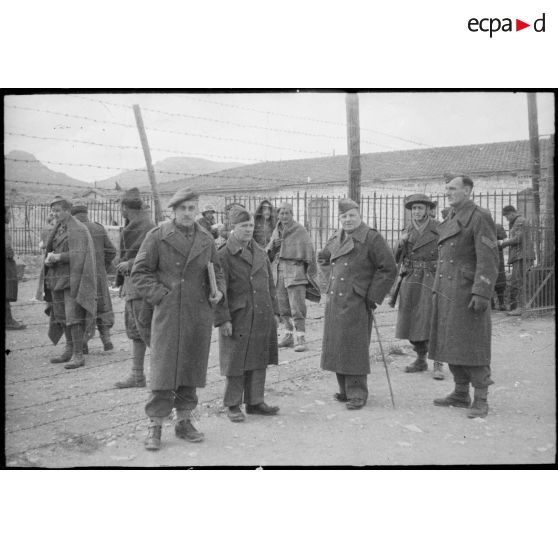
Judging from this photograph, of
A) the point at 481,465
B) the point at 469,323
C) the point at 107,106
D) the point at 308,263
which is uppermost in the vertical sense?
the point at 107,106

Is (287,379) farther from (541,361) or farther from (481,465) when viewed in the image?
(541,361)

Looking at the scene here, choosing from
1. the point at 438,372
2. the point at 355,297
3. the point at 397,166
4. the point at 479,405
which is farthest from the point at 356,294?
the point at 397,166

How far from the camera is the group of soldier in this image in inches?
177

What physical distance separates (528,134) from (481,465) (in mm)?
3468

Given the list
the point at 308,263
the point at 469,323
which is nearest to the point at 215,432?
the point at 469,323

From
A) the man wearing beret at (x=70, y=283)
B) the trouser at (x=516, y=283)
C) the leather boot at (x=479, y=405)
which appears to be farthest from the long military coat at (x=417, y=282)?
the trouser at (x=516, y=283)

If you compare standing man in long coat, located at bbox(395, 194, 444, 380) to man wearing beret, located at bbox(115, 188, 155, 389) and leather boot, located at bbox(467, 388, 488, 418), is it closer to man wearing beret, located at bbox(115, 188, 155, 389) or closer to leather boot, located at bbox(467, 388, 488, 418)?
leather boot, located at bbox(467, 388, 488, 418)

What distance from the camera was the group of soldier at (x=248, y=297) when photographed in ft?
14.7

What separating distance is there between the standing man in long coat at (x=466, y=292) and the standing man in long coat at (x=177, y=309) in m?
2.09

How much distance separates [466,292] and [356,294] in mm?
947

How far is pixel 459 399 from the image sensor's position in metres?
5.46

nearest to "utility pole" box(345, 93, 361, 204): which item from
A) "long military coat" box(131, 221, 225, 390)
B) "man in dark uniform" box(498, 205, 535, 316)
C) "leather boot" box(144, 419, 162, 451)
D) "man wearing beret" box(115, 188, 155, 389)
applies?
"man wearing beret" box(115, 188, 155, 389)

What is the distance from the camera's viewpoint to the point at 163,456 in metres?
4.32

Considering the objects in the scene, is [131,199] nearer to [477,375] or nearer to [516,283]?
[477,375]
